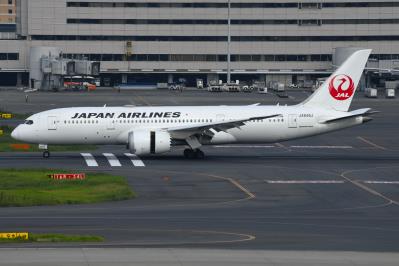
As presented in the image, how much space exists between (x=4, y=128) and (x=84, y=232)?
57006mm

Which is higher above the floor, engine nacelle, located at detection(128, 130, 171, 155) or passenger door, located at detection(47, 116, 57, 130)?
passenger door, located at detection(47, 116, 57, 130)

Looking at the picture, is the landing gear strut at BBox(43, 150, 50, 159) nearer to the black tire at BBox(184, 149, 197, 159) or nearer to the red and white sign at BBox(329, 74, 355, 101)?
the black tire at BBox(184, 149, 197, 159)

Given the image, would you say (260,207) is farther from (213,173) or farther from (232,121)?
(232,121)

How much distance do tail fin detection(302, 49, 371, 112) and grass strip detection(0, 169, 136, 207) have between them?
777 inches

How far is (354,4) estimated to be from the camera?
198500mm

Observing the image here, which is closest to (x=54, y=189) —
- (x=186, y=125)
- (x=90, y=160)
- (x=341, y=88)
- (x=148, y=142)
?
(x=148, y=142)

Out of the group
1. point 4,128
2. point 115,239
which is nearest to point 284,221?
point 115,239

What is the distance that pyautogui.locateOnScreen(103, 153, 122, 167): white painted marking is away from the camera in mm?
68875

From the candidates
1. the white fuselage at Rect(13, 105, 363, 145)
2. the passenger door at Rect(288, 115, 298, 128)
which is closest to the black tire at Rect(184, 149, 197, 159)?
the white fuselage at Rect(13, 105, 363, 145)

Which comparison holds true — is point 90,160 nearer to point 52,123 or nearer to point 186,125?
point 52,123

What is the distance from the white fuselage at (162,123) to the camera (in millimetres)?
72250

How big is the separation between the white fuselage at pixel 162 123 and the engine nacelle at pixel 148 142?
163 cm

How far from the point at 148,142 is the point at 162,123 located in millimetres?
2942

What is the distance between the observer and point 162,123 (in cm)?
7262
